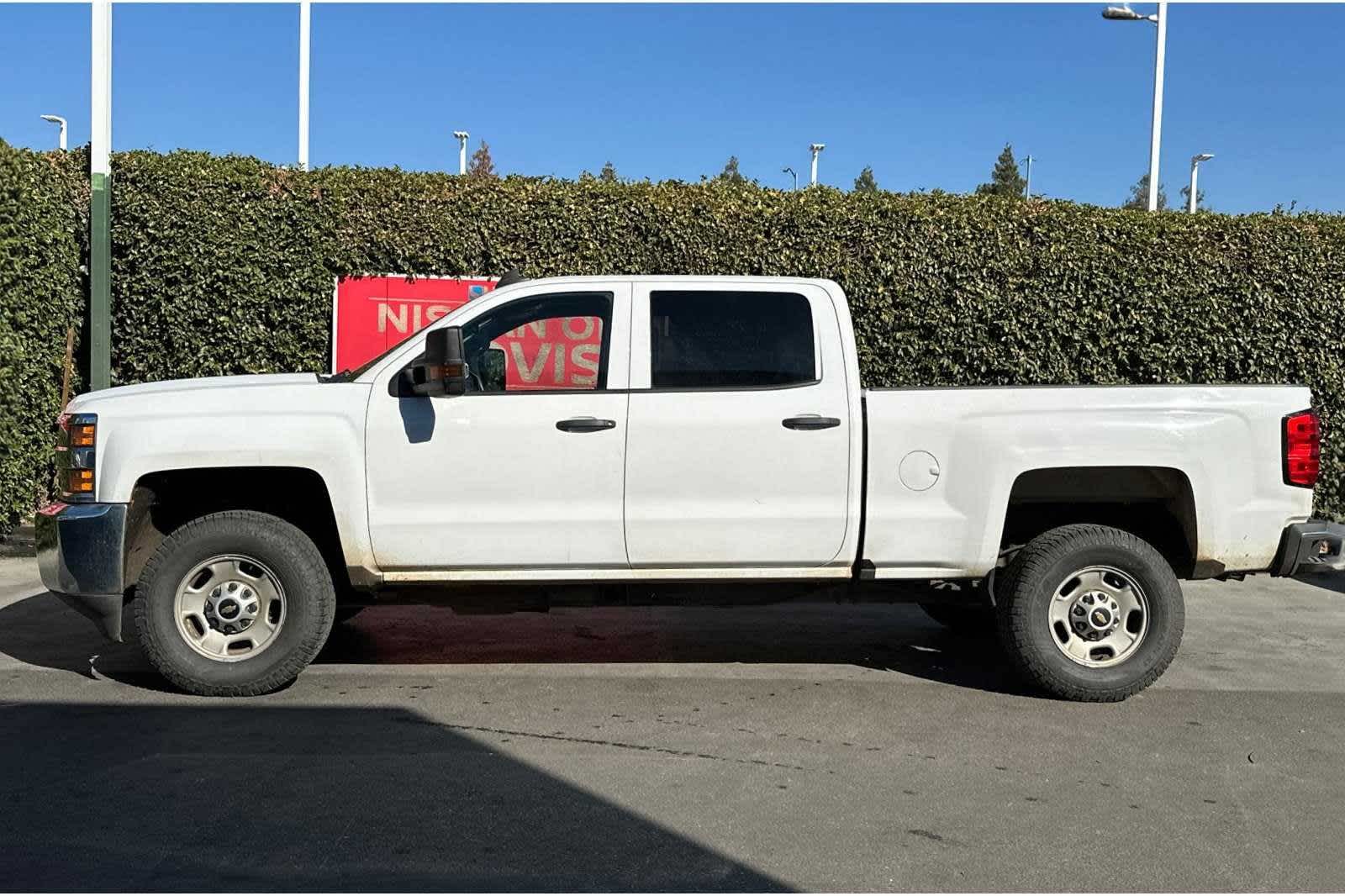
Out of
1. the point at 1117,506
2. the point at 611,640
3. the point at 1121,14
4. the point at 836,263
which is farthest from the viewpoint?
the point at 1121,14

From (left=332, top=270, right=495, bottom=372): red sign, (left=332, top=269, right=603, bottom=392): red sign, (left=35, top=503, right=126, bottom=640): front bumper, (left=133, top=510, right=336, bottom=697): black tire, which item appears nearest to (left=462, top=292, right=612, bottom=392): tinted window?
(left=133, top=510, right=336, bottom=697): black tire

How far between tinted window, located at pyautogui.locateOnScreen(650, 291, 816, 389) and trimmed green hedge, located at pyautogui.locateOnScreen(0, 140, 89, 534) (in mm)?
6367

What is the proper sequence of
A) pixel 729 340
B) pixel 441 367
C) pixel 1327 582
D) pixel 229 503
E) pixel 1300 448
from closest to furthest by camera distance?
pixel 441 367, pixel 1300 448, pixel 729 340, pixel 229 503, pixel 1327 582

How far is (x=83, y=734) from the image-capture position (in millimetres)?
5438

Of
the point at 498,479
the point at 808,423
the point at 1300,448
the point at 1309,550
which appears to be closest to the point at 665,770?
the point at 498,479

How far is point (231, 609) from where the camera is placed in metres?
6.09

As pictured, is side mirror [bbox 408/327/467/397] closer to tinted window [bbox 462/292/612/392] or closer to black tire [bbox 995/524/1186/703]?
tinted window [bbox 462/292/612/392]

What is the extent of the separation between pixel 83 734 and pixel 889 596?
3.69 metres

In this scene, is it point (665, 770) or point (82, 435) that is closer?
point (665, 770)

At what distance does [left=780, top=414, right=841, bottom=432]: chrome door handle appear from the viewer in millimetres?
6082

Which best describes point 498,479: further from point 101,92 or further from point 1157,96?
point 1157,96

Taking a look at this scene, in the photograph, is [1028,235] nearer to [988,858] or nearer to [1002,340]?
[1002,340]

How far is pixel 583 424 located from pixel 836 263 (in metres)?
5.56

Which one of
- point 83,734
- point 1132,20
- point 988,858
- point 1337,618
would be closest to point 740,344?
point 988,858
